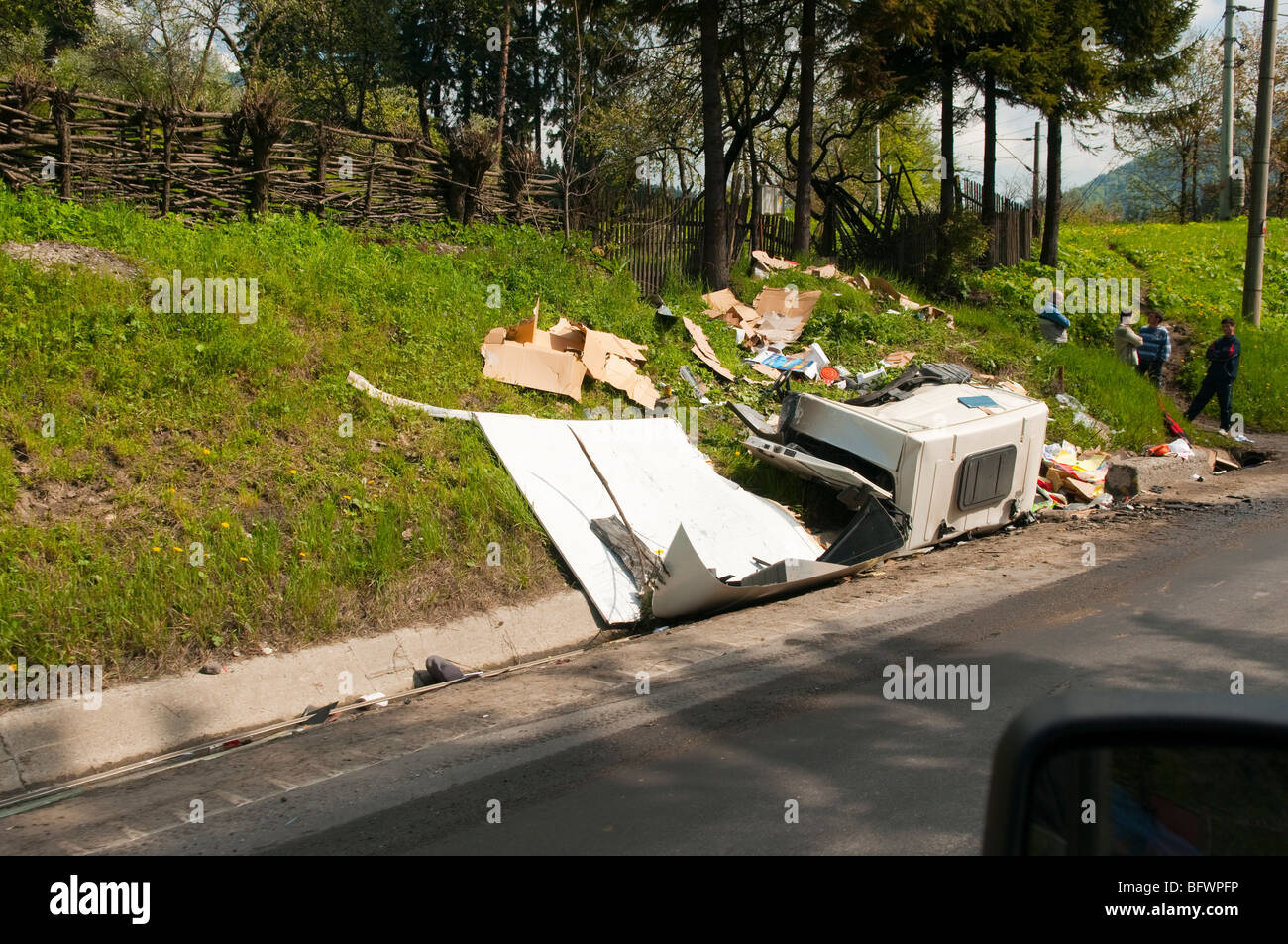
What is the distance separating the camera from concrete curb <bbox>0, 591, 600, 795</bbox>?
5.57 m

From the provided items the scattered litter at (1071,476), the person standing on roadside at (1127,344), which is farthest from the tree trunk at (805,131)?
the scattered litter at (1071,476)

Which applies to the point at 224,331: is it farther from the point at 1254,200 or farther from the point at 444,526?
the point at 1254,200

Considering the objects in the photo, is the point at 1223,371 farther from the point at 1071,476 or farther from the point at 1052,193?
the point at 1052,193

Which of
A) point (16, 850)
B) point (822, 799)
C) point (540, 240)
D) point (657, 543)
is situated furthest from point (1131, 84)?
point (16, 850)

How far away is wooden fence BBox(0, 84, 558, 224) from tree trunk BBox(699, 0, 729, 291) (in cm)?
386

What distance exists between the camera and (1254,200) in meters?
18.5

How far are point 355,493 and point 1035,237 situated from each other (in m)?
23.4

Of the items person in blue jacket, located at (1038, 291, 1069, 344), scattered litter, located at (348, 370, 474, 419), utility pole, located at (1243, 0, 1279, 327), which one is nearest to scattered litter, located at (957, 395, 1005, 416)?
scattered litter, located at (348, 370, 474, 419)

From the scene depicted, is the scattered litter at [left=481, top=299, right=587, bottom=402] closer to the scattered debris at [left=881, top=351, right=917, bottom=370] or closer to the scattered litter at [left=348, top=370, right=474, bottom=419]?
the scattered litter at [left=348, top=370, right=474, bottom=419]

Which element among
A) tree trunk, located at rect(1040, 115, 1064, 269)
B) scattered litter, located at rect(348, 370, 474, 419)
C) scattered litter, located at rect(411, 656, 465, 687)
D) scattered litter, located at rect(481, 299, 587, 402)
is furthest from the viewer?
tree trunk, located at rect(1040, 115, 1064, 269)

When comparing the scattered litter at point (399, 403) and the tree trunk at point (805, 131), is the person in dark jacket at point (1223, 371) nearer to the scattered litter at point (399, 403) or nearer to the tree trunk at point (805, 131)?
the tree trunk at point (805, 131)

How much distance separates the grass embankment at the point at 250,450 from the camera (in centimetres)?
658

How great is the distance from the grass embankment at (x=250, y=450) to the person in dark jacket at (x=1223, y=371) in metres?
8.55

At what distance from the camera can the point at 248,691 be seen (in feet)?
21.0
